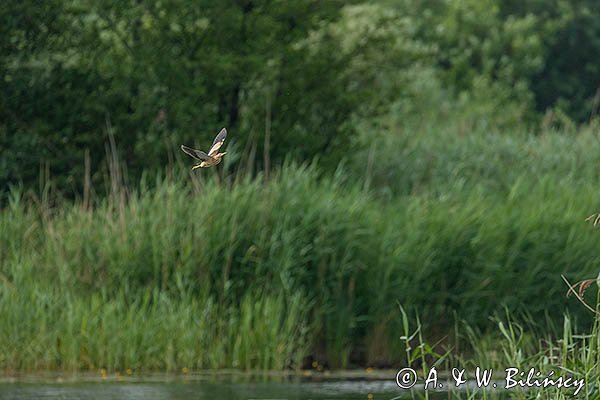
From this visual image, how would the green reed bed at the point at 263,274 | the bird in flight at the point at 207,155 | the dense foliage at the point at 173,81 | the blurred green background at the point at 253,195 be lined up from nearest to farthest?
1. the bird in flight at the point at 207,155
2. the green reed bed at the point at 263,274
3. the blurred green background at the point at 253,195
4. the dense foliage at the point at 173,81

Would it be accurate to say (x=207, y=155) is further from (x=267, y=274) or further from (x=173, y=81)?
(x=173, y=81)

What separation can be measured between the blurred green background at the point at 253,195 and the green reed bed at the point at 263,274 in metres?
0.02

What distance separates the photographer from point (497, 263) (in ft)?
44.4

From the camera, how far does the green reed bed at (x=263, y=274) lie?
12.0 metres

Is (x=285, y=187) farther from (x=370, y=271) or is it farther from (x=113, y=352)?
(x=113, y=352)

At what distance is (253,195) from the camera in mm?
13445

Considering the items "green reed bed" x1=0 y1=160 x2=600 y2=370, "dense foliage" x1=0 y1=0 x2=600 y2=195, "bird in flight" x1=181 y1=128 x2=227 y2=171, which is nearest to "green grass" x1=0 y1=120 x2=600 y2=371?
"green reed bed" x1=0 y1=160 x2=600 y2=370

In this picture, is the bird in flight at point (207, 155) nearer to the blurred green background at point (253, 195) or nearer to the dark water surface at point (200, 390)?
the dark water surface at point (200, 390)

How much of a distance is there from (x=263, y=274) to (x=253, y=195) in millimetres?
816

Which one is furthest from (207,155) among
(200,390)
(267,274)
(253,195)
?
(253,195)

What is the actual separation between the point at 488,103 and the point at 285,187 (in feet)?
43.5

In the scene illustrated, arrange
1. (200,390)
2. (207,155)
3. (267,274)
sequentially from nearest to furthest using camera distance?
(207,155), (200,390), (267,274)

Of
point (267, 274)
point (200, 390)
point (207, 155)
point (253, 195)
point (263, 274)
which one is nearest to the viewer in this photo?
point (207, 155)

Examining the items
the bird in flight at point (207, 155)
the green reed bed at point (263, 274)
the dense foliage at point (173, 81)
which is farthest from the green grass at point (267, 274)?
the bird in flight at point (207, 155)
